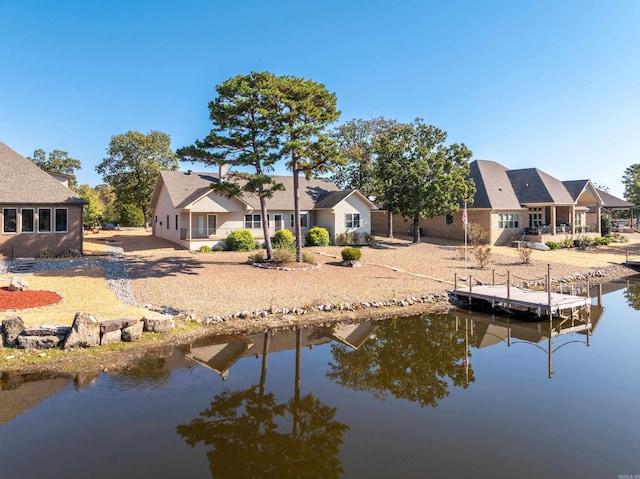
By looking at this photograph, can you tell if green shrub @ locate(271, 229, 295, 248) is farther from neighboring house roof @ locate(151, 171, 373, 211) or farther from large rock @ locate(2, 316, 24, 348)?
large rock @ locate(2, 316, 24, 348)

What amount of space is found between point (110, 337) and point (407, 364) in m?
7.59

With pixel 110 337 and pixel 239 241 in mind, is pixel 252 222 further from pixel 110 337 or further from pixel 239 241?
pixel 110 337

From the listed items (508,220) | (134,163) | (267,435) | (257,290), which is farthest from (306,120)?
(134,163)

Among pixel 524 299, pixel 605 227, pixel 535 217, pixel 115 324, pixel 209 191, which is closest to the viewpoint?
pixel 115 324

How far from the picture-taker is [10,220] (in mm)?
21797

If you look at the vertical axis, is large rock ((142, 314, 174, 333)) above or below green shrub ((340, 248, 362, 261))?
below

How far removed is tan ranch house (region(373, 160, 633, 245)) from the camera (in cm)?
3503

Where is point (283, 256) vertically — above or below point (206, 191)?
below

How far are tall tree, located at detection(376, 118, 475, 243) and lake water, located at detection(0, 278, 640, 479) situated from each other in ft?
65.1

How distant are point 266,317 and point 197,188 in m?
20.9

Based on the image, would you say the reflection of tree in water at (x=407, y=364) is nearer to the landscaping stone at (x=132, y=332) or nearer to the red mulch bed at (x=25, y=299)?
the landscaping stone at (x=132, y=332)

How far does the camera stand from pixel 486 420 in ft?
24.7

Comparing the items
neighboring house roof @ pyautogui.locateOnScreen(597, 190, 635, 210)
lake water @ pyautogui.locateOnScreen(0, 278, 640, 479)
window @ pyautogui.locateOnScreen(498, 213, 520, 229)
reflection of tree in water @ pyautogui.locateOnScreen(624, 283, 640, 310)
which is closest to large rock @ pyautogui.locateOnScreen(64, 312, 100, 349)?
lake water @ pyautogui.locateOnScreen(0, 278, 640, 479)

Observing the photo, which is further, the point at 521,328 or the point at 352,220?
the point at 352,220
